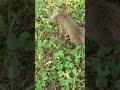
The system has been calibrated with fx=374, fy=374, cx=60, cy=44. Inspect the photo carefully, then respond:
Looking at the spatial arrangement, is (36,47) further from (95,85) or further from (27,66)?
(95,85)

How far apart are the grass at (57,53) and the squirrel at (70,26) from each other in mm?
53

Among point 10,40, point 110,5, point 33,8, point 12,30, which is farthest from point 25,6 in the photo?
point 110,5

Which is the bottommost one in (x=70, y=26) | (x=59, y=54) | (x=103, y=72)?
(x=103, y=72)

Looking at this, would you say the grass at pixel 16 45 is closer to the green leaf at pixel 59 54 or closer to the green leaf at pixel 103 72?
the green leaf at pixel 59 54

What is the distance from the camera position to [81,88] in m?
2.99

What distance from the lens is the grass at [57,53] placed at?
302 cm

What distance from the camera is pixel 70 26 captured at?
3523mm

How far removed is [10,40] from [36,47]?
0.26 meters

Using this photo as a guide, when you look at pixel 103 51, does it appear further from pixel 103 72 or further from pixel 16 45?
pixel 16 45

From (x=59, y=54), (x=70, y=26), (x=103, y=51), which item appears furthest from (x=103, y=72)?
(x=70, y=26)

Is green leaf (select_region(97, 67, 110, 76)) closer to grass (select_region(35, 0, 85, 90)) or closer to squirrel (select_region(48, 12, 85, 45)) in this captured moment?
grass (select_region(35, 0, 85, 90))

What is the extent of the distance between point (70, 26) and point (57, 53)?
367 millimetres

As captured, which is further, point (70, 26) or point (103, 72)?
point (70, 26)

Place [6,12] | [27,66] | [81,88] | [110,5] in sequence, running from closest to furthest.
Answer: [81,88], [27,66], [110,5], [6,12]
